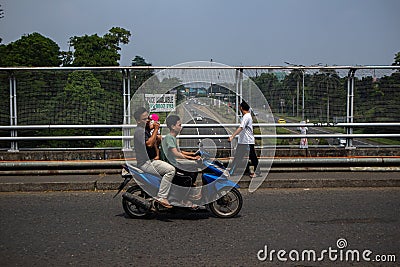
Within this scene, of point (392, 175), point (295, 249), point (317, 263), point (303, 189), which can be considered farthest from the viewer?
point (392, 175)

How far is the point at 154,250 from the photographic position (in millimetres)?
5895

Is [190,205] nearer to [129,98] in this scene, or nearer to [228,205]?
[228,205]

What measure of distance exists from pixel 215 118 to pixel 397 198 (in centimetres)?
363

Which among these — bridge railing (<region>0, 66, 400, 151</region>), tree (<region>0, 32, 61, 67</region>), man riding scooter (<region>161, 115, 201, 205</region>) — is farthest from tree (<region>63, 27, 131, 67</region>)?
man riding scooter (<region>161, 115, 201, 205</region>)

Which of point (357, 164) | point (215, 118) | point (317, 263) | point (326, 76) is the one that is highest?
point (326, 76)

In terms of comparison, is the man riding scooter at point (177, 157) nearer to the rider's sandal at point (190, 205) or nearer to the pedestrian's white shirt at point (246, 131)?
the rider's sandal at point (190, 205)

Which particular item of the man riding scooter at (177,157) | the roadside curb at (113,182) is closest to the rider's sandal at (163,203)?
the man riding scooter at (177,157)

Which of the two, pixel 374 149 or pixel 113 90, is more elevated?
pixel 113 90

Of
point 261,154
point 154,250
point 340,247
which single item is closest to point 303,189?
point 261,154

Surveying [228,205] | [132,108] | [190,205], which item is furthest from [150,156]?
[132,108]

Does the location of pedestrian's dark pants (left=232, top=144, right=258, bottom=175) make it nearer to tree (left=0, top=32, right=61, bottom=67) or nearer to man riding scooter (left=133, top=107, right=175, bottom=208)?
man riding scooter (left=133, top=107, right=175, bottom=208)

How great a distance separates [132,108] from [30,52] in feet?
185

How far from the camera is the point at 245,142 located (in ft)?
33.2

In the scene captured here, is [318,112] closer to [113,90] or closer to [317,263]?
[113,90]
